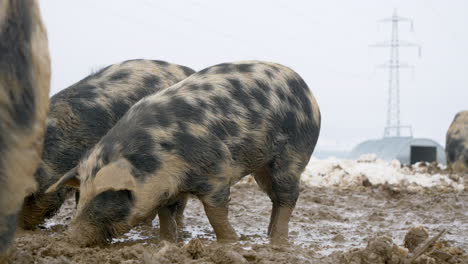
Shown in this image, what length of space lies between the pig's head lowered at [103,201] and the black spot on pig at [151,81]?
191 cm

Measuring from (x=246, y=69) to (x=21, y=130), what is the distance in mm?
3435

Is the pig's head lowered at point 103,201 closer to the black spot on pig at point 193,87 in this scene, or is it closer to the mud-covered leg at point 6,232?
the black spot on pig at point 193,87

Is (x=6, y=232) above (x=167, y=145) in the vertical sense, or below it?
above

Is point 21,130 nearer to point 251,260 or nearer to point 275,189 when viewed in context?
point 251,260

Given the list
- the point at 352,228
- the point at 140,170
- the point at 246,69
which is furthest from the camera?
the point at 352,228

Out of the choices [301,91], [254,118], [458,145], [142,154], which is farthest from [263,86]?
[458,145]

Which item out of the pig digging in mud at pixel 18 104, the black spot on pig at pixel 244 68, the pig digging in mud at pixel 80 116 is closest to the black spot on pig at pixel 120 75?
the pig digging in mud at pixel 80 116

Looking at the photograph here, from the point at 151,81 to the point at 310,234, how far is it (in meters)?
2.17

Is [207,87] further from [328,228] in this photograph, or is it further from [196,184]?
[328,228]

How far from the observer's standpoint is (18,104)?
216 cm

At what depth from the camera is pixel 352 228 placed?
20.6 feet

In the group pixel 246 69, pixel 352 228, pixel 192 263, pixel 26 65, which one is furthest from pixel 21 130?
pixel 352 228

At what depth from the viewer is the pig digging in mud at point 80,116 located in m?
5.75

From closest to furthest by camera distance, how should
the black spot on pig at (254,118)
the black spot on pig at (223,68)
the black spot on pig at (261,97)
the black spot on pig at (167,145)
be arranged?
the black spot on pig at (167,145), the black spot on pig at (254,118), the black spot on pig at (261,97), the black spot on pig at (223,68)
